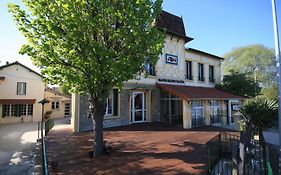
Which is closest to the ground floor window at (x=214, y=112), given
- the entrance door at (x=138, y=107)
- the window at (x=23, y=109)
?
the entrance door at (x=138, y=107)

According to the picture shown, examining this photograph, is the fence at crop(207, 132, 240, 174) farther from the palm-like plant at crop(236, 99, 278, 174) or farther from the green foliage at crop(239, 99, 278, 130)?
the green foliage at crop(239, 99, 278, 130)

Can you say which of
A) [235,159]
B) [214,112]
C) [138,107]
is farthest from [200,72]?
[235,159]

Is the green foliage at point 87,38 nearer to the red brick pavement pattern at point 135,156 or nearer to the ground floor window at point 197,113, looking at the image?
the red brick pavement pattern at point 135,156

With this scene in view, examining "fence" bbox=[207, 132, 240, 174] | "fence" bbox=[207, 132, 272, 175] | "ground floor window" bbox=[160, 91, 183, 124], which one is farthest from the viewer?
"ground floor window" bbox=[160, 91, 183, 124]

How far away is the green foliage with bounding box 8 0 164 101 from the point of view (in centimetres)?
672

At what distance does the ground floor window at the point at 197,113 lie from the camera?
16072 mm

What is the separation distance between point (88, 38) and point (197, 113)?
12137 mm

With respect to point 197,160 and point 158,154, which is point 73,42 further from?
point 197,160

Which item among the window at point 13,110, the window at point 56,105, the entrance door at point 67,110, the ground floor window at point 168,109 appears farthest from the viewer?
the entrance door at point 67,110

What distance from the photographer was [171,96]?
17266 millimetres

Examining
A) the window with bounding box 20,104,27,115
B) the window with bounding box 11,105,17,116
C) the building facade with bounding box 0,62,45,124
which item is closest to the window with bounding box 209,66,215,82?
the building facade with bounding box 0,62,45,124

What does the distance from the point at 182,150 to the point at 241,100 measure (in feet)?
52.0

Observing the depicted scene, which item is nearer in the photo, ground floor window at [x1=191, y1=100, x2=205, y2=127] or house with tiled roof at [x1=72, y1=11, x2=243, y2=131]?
house with tiled roof at [x1=72, y1=11, x2=243, y2=131]

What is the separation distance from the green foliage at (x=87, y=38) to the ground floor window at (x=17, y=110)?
21.4 metres
